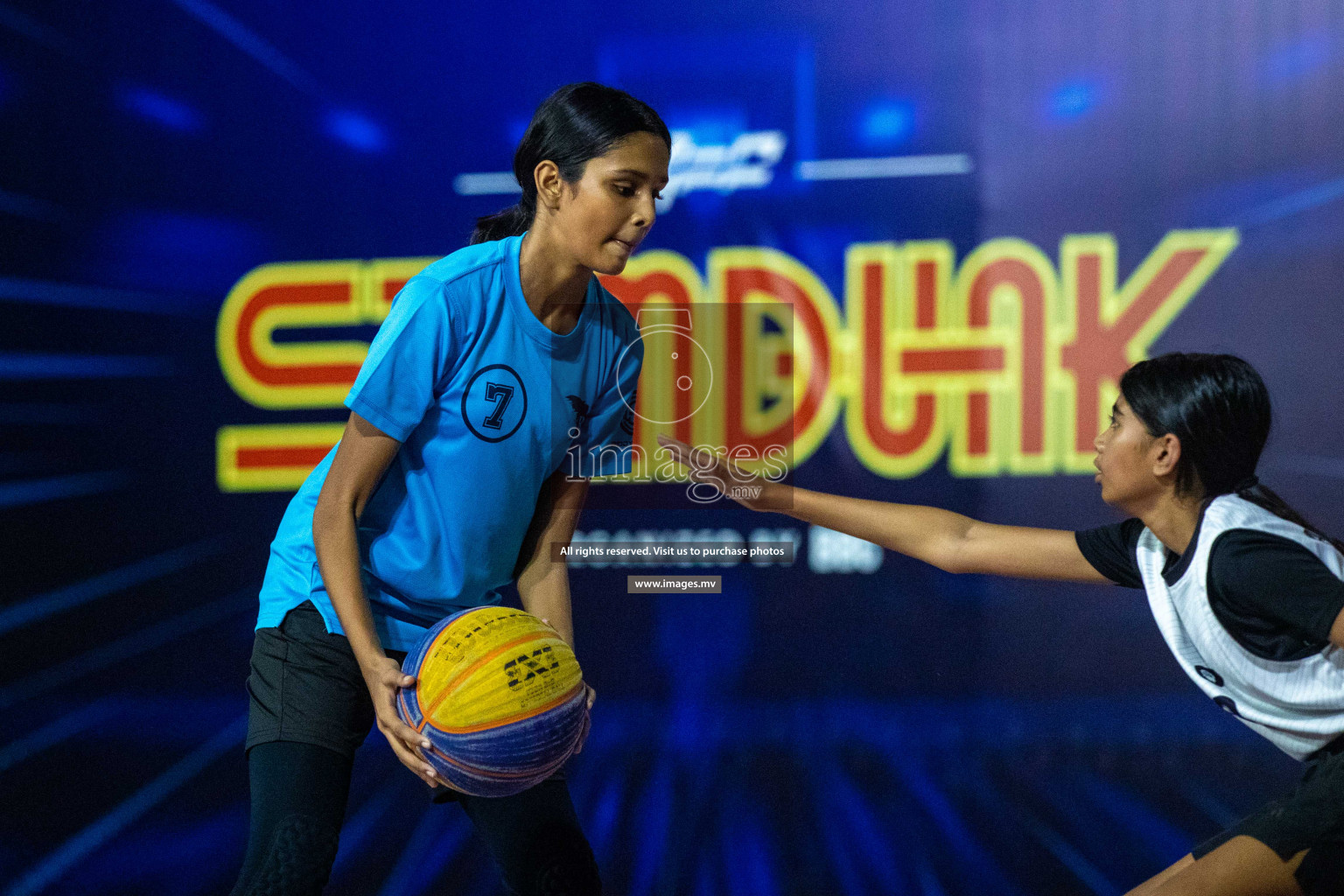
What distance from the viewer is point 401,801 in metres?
2.96

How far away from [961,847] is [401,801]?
1.54m

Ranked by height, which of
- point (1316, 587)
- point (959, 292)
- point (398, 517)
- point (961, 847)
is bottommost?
point (961, 847)

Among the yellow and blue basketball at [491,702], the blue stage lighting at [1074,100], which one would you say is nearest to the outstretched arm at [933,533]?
the yellow and blue basketball at [491,702]

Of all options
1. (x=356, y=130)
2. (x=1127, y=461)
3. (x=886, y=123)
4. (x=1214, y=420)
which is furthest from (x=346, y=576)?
(x=886, y=123)

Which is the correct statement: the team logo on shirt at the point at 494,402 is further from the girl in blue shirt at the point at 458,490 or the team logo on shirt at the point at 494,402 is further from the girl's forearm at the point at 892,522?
the girl's forearm at the point at 892,522

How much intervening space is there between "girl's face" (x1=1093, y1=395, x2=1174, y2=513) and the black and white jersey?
0.11 m

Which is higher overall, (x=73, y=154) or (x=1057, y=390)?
(x=73, y=154)

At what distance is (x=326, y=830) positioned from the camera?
1.52 meters

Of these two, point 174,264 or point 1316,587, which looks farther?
point 174,264

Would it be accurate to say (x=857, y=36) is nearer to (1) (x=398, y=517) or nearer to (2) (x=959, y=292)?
(2) (x=959, y=292)

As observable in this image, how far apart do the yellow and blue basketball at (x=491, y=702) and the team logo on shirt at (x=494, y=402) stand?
0.30 meters

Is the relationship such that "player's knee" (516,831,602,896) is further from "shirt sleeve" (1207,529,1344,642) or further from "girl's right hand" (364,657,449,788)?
"shirt sleeve" (1207,529,1344,642)

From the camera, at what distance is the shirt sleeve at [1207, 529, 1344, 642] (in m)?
1.52

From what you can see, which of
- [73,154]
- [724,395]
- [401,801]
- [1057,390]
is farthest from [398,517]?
[73,154]
